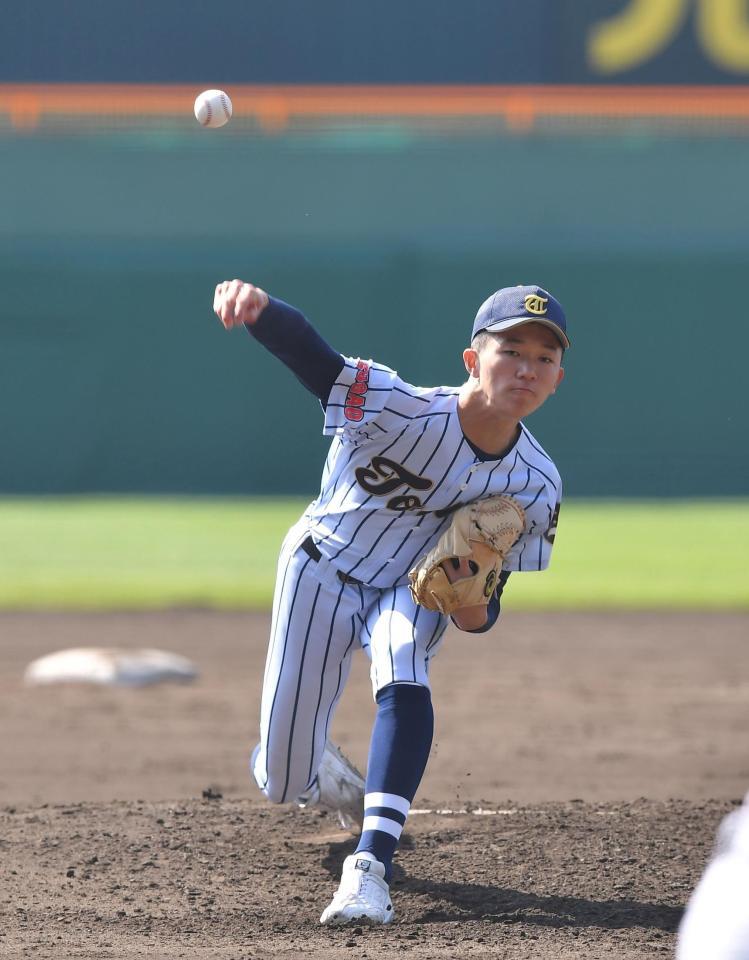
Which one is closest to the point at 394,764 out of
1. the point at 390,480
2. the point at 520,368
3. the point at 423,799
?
the point at 390,480

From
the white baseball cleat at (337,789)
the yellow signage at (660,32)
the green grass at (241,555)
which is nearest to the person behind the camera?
the white baseball cleat at (337,789)

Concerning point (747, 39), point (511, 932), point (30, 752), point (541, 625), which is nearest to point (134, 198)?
point (747, 39)

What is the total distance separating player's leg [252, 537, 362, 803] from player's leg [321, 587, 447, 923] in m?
0.15

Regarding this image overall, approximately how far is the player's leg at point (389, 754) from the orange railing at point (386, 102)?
12.1 m

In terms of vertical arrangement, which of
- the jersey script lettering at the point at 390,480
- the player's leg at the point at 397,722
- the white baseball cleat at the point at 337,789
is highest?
the jersey script lettering at the point at 390,480

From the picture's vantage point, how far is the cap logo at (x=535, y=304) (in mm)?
3246

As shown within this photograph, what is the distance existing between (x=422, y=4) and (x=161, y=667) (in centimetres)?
987

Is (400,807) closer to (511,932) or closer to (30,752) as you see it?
(511,932)

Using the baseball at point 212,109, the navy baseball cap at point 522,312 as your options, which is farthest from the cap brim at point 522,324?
the baseball at point 212,109

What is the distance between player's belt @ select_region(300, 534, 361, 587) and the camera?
3.61 meters

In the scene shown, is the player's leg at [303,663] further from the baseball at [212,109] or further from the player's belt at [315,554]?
the baseball at [212,109]

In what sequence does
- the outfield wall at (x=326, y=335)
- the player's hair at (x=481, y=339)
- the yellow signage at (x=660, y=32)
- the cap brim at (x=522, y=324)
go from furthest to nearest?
1. the yellow signage at (x=660, y=32)
2. the outfield wall at (x=326, y=335)
3. the player's hair at (x=481, y=339)
4. the cap brim at (x=522, y=324)

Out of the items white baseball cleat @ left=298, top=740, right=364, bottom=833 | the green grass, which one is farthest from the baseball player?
the green grass

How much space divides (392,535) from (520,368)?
0.55 m
